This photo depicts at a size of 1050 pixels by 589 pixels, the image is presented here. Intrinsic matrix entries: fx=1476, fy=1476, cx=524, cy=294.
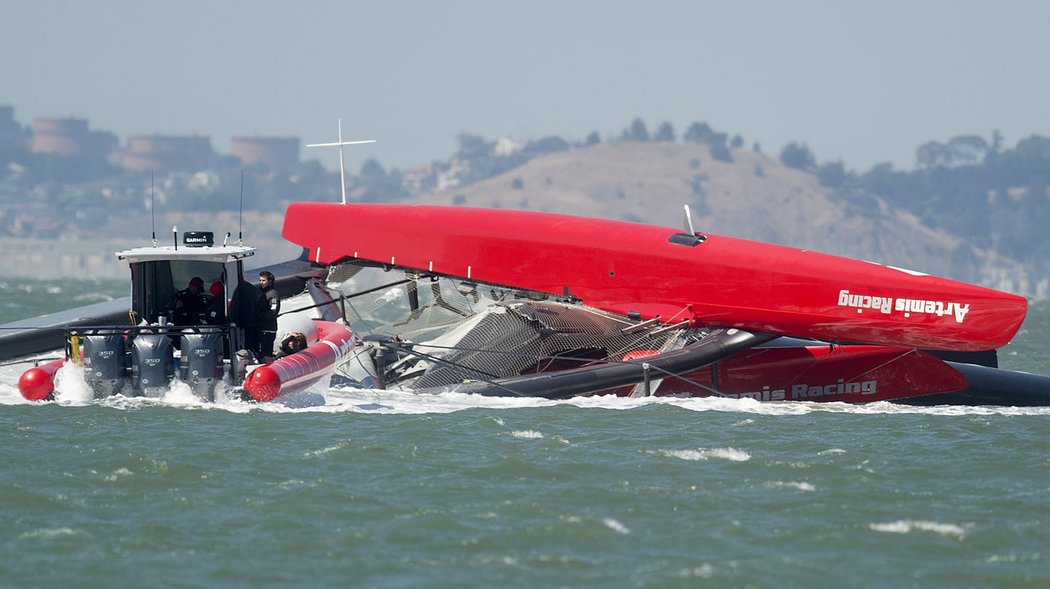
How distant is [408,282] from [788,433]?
6.37 meters

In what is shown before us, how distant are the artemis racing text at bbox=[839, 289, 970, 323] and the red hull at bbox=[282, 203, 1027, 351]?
0.01 m

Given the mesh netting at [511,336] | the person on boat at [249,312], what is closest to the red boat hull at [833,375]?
the mesh netting at [511,336]

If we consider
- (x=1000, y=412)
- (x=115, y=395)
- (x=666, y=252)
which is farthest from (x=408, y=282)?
(x=1000, y=412)

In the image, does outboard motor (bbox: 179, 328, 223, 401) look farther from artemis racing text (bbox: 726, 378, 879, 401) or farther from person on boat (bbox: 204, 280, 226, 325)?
artemis racing text (bbox: 726, 378, 879, 401)

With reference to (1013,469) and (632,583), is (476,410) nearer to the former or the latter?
(1013,469)

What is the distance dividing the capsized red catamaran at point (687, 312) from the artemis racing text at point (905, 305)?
1 cm

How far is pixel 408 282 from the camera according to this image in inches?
739

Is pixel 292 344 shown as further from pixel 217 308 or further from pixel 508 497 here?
pixel 508 497

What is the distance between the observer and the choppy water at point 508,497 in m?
9.19

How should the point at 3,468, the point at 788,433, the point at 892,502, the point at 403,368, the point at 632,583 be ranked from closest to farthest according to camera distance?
the point at 632,583, the point at 892,502, the point at 3,468, the point at 788,433, the point at 403,368

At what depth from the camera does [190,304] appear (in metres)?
14.9

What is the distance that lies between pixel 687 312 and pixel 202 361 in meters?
5.67

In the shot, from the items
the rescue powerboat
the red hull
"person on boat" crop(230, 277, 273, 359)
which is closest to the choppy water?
the rescue powerboat

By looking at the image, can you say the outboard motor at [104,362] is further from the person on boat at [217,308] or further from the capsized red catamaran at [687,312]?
the capsized red catamaran at [687,312]
